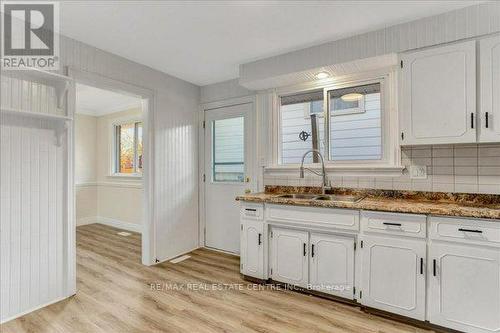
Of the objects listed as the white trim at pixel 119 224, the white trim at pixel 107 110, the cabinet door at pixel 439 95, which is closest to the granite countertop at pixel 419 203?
the cabinet door at pixel 439 95

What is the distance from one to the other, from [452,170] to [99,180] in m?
5.82

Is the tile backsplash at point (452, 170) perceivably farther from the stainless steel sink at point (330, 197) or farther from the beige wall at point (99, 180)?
the beige wall at point (99, 180)

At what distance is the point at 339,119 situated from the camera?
9.44ft

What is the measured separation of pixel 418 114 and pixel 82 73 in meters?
3.05

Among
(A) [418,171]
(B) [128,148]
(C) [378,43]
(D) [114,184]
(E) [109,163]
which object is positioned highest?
(C) [378,43]

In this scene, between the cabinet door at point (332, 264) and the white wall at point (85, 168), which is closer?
the cabinet door at point (332, 264)

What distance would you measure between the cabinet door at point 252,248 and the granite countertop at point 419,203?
279 mm

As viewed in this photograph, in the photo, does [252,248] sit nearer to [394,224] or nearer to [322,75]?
[394,224]

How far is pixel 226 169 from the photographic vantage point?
3684mm

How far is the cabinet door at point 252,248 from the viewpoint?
8.73 feet

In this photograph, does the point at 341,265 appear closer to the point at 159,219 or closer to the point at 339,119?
the point at 339,119

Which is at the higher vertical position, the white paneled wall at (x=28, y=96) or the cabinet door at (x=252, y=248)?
the white paneled wall at (x=28, y=96)

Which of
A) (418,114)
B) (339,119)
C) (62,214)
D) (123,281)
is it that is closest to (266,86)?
(339,119)

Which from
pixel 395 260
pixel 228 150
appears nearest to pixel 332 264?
pixel 395 260
